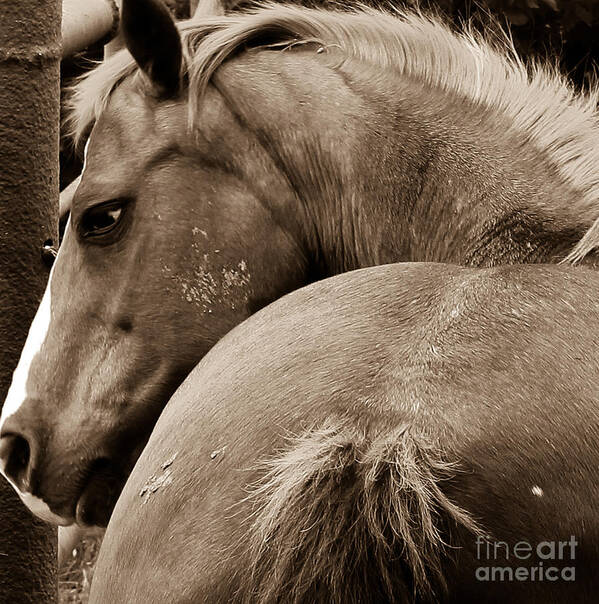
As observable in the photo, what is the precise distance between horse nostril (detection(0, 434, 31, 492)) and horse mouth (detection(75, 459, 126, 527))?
0.13 m

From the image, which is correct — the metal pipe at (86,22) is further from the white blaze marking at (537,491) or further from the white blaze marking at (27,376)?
the white blaze marking at (537,491)

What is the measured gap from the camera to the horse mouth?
2.38 meters

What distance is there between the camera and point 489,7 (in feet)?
14.7

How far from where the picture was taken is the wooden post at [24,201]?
2.42 meters

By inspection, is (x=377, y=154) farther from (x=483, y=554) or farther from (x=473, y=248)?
(x=483, y=554)

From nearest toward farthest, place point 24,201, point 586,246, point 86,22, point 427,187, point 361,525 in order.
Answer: point 361,525, point 586,246, point 427,187, point 24,201, point 86,22

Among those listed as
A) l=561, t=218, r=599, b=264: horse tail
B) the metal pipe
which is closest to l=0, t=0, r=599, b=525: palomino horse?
l=561, t=218, r=599, b=264: horse tail

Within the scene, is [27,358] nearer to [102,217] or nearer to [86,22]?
[102,217]

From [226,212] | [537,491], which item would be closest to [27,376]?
[226,212]

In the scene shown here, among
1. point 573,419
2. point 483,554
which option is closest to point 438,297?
point 573,419

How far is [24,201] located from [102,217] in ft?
0.69

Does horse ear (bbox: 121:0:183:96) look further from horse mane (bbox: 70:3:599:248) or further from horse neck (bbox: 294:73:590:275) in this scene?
horse neck (bbox: 294:73:590:275)

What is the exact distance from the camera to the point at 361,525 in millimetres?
1302

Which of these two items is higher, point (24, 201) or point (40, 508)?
point (24, 201)
